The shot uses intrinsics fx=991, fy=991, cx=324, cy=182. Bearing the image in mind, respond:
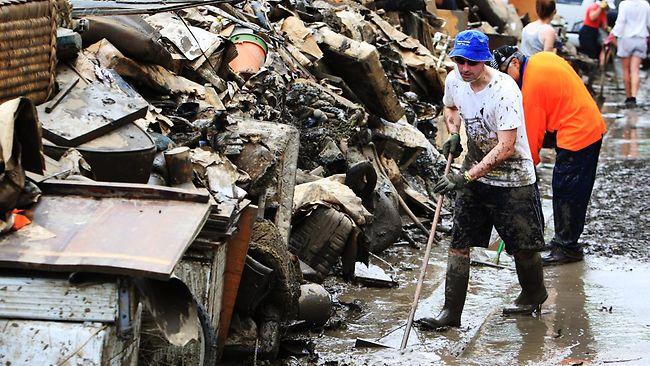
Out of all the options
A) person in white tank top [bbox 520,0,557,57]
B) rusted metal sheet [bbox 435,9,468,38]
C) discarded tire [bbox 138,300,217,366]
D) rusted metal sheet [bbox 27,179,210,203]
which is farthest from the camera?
rusted metal sheet [bbox 435,9,468,38]

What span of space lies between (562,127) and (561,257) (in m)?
1.02

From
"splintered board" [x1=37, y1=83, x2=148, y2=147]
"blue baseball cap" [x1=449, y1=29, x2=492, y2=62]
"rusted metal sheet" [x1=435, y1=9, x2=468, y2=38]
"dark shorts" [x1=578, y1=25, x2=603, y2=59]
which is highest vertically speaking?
"blue baseball cap" [x1=449, y1=29, x2=492, y2=62]

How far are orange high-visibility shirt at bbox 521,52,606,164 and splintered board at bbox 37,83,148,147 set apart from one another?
2.89 meters

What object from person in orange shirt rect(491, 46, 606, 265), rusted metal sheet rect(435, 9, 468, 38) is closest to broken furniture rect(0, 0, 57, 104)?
person in orange shirt rect(491, 46, 606, 265)

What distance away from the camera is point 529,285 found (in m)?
6.15

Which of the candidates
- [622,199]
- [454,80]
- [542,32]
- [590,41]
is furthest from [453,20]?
[454,80]

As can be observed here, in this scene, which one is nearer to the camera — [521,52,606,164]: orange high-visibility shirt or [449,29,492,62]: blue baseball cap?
[449,29,492,62]: blue baseball cap

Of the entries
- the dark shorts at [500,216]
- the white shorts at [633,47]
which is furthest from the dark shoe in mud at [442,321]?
the white shorts at [633,47]

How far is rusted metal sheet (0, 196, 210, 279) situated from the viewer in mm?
3328

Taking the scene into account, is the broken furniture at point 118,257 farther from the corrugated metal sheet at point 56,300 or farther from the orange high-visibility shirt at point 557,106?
the orange high-visibility shirt at point 557,106

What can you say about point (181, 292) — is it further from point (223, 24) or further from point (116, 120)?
point (223, 24)

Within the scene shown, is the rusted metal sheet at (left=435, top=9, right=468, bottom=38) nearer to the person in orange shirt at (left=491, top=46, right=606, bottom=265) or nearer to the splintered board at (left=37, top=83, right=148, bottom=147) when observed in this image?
the person in orange shirt at (left=491, top=46, right=606, bottom=265)

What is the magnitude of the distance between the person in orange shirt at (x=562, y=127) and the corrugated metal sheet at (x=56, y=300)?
3.74m

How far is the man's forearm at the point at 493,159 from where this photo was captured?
5574 mm
